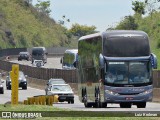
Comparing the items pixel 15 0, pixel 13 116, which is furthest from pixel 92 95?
pixel 15 0

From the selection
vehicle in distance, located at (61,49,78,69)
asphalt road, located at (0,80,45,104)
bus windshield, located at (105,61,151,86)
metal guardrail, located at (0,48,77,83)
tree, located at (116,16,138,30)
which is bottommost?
asphalt road, located at (0,80,45,104)

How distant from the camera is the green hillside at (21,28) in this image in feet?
535

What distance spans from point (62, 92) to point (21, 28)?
120868 millimetres

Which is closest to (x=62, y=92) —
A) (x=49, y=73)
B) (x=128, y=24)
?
(x=49, y=73)

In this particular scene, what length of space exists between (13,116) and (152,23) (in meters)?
110

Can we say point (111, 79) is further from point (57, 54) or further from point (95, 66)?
point (57, 54)

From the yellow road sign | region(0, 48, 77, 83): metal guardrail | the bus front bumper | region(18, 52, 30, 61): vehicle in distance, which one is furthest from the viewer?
region(18, 52, 30, 61): vehicle in distance

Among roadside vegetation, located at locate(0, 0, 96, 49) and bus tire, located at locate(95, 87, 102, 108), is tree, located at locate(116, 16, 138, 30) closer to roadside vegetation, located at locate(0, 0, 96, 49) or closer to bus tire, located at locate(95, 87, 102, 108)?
roadside vegetation, located at locate(0, 0, 96, 49)

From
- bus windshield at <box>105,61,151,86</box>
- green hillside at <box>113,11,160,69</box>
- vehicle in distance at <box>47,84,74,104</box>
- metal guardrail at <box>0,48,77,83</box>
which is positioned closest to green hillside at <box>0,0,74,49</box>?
green hillside at <box>113,11,160,69</box>

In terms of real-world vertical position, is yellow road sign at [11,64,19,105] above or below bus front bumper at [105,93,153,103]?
above

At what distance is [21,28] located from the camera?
173 m

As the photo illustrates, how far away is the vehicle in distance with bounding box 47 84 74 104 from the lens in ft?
171

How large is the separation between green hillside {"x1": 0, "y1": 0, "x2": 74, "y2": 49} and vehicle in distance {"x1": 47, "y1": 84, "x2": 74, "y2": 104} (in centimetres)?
10143

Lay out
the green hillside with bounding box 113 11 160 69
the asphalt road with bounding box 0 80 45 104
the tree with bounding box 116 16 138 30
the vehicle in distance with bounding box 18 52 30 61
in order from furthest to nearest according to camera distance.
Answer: the tree with bounding box 116 16 138 30, the vehicle in distance with bounding box 18 52 30 61, the green hillside with bounding box 113 11 160 69, the asphalt road with bounding box 0 80 45 104
